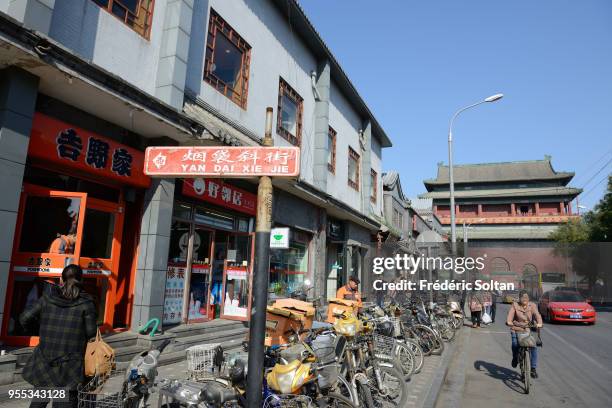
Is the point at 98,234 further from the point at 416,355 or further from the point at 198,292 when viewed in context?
the point at 416,355

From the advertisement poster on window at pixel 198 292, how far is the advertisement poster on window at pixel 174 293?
1.40 ft

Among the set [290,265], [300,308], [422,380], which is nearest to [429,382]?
[422,380]

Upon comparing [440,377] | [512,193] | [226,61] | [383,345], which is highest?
[512,193]

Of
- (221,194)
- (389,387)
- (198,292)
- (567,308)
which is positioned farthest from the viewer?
(567,308)

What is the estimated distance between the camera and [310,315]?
Result: 6098mm

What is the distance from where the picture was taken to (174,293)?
8.61m

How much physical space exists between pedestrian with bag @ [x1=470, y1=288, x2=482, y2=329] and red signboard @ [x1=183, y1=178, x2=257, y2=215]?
9163 mm

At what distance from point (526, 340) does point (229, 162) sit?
6356 millimetres

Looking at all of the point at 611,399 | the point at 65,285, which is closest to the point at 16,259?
the point at 65,285

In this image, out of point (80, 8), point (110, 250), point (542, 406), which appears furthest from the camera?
point (110, 250)

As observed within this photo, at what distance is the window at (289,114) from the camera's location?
1277 centimetres

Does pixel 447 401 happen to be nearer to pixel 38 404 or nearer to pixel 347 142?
pixel 38 404

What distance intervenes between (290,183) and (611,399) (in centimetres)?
824

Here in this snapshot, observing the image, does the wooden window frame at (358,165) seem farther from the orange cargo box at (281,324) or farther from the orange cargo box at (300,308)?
the orange cargo box at (281,324)
